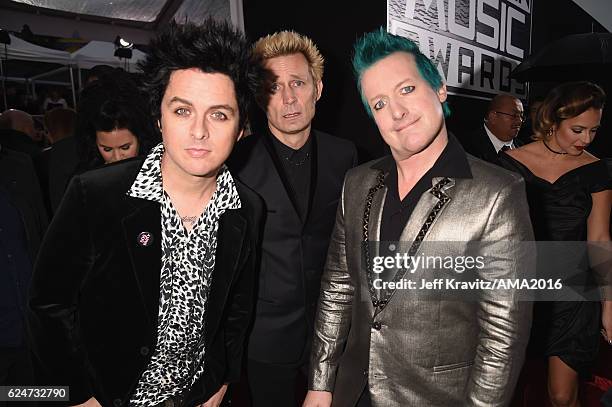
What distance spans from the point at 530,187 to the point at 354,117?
1481mm

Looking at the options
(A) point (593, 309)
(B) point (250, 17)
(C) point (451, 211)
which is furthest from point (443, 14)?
(C) point (451, 211)

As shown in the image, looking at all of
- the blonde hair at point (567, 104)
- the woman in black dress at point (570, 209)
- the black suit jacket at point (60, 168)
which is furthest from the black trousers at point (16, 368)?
the blonde hair at point (567, 104)

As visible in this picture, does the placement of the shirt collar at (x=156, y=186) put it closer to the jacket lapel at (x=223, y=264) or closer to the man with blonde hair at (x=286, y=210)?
the jacket lapel at (x=223, y=264)

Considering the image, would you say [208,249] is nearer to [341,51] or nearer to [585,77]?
[341,51]

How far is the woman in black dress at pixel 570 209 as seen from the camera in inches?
103

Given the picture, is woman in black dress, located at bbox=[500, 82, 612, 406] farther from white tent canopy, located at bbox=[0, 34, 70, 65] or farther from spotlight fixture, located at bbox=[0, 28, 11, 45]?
white tent canopy, located at bbox=[0, 34, 70, 65]

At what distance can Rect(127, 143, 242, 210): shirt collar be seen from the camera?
158 centimetres

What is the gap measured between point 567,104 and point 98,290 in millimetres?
2882

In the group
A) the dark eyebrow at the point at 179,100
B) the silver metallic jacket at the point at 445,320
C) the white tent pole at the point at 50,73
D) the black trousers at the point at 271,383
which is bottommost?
the black trousers at the point at 271,383

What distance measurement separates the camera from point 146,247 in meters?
1.55

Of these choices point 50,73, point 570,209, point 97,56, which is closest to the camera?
point 570,209

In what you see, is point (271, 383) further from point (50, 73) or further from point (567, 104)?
point (50, 73)

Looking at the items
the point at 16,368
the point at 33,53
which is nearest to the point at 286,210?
the point at 16,368

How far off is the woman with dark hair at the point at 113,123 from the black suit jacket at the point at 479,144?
3.97 meters
